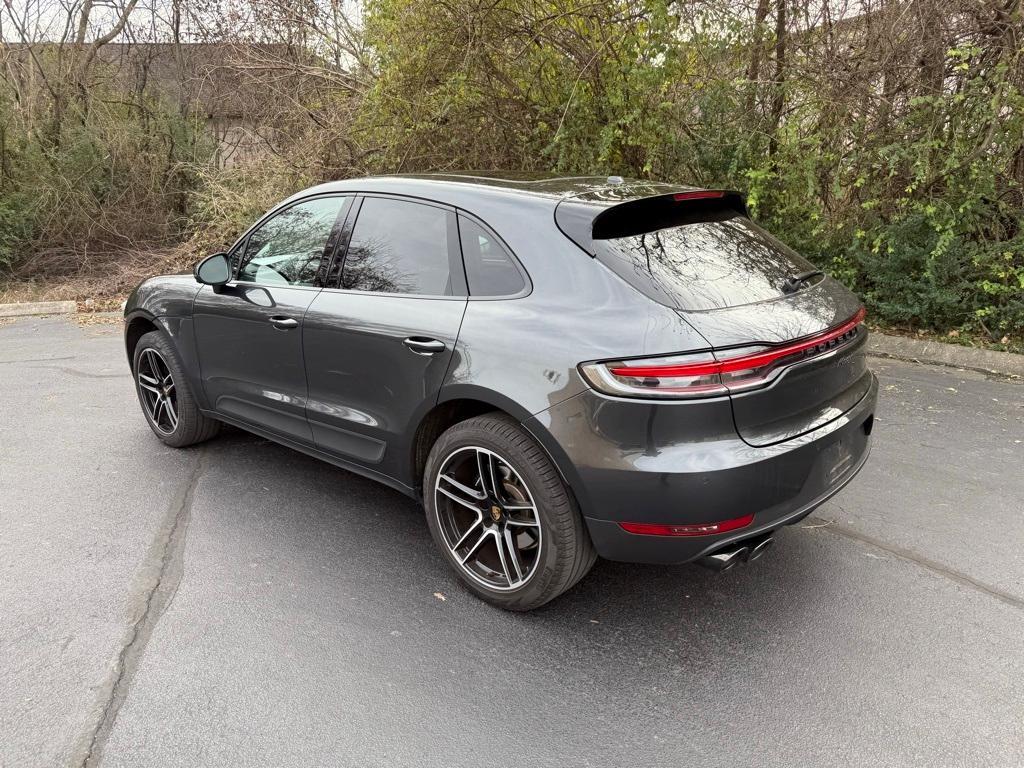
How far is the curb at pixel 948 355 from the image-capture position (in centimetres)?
624

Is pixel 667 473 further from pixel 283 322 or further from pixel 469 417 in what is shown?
pixel 283 322

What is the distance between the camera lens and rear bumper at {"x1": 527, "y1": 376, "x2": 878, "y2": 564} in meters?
2.54

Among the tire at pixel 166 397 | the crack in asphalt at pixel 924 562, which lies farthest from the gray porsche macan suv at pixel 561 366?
the tire at pixel 166 397

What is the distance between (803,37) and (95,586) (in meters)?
7.43

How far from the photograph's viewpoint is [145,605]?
3.16 m

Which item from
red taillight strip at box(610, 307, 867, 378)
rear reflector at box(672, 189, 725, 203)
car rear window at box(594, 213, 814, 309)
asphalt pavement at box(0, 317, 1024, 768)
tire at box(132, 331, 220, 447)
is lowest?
asphalt pavement at box(0, 317, 1024, 768)

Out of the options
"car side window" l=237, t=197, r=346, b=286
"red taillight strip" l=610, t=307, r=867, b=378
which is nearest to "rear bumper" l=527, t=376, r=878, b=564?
"red taillight strip" l=610, t=307, r=867, b=378

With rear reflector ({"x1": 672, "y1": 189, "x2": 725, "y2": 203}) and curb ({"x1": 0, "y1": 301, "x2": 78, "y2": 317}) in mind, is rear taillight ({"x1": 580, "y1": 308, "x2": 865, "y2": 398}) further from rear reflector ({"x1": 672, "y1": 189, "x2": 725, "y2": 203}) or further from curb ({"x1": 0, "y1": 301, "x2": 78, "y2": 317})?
curb ({"x1": 0, "y1": 301, "x2": 78, "y2": 317})

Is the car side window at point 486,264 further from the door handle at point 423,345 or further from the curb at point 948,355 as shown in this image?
the curb at point 948,355

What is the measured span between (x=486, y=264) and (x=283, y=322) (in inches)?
47.7

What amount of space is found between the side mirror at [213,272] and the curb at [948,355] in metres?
4.69

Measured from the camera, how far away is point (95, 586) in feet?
10.9

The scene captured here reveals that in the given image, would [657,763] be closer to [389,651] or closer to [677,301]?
[389,651]

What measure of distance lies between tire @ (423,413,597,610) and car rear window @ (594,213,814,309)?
2.35 ft
